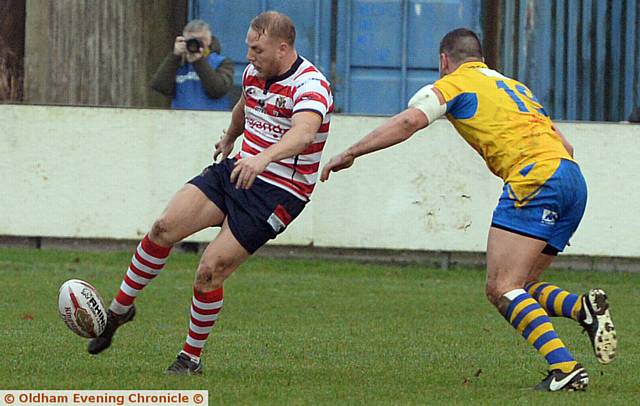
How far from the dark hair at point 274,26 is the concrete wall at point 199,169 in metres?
7.14

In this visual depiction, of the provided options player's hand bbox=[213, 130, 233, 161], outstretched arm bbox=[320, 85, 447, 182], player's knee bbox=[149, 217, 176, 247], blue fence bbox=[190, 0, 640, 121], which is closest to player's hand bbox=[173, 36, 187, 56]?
blue fence bbox=[190, 0, 640, 121]

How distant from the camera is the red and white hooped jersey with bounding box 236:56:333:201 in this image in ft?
26.8

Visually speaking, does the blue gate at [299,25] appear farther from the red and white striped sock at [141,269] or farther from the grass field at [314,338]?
the red and white striped sock at [141,269]

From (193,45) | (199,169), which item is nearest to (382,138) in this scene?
(199,169)

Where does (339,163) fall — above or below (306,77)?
below

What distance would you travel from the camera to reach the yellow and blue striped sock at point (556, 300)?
7855 millimetres

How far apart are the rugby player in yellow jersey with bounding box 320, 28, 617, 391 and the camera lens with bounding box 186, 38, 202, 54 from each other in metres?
7.67

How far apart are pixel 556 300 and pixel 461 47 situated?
1.37 metres

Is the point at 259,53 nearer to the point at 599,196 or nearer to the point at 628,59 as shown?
the point at 599,196

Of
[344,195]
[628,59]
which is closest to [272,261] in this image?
[344,195]

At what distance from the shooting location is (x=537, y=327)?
762cm

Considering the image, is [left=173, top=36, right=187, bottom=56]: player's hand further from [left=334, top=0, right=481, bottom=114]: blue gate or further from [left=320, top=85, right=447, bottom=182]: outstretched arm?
[left=320, top=85, right=447, bottom=182]: outstretched arm

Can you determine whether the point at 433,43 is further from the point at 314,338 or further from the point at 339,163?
the point at 339,163

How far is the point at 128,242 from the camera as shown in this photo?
50.9ft
